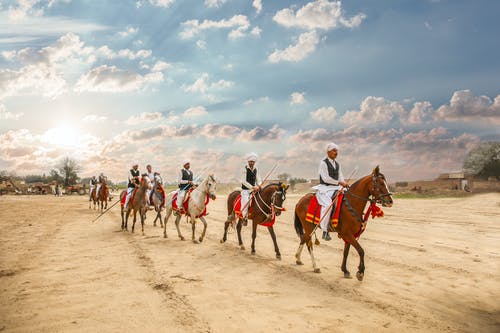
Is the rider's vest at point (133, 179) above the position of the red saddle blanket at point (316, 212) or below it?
above

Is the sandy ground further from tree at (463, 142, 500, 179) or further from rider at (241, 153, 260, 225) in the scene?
tree at (463, 142, 500, 179)

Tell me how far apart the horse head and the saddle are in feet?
2.99

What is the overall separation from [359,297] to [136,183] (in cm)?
1386

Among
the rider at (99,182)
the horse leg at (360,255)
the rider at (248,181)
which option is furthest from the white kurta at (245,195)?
the rider at (99,182)

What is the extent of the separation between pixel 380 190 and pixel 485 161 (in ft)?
208

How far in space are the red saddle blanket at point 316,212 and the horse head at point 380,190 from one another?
2.94 ft

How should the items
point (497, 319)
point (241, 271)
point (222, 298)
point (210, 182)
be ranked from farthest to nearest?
point (210, 182), point (241, 271), point (222, 298), point (497, 319)

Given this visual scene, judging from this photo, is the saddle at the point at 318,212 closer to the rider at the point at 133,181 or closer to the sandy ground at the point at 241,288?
the sandy ground at the point at 241,288

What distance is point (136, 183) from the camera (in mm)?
18125

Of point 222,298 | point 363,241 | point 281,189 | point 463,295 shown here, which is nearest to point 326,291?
point 222,298

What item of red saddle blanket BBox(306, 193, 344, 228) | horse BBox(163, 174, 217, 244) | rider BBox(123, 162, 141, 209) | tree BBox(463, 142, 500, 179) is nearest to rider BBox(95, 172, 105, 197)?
rider BBox(123, 162, 141, 209)

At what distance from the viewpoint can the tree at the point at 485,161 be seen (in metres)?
57.9

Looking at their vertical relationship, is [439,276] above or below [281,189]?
below

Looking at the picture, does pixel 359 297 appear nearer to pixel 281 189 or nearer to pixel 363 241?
pixel 281 189
